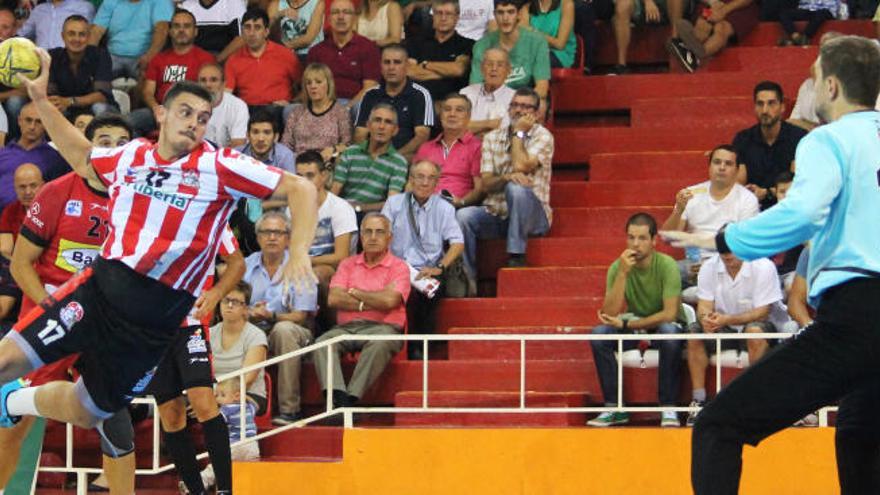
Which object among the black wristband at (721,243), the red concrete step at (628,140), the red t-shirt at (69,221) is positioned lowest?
the black wristband at (721,243)

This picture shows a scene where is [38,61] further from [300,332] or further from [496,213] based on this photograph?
[496,213]

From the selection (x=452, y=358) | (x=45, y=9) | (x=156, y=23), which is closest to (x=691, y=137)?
(x=452, y=358)

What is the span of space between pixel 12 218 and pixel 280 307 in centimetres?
226

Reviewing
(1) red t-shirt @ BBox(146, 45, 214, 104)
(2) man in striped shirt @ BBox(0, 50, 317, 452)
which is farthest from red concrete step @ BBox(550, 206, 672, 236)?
(2) man in striped shirt @ BBox(0, 50, 317, 452)

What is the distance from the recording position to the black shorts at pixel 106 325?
26.5ft

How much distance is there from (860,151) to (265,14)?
360 inches

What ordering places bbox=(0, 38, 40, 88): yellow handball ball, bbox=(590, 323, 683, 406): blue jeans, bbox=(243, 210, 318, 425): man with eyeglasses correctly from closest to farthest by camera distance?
bbox=(0, 38, 40, 88): yellow handball ball < bbox=(590, 323, 683, 406): blue jeans < bbox=(243, 210, 318, 425): man with eyeglasses

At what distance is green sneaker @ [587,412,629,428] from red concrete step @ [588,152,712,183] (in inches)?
111

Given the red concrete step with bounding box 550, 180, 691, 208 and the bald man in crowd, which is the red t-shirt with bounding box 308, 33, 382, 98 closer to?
the red concrete step with bounding box 550, 180, 691, 208

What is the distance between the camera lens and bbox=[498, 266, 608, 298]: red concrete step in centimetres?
1262

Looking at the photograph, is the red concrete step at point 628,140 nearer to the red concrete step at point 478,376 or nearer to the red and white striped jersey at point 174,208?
the red concrete step at point 478,376

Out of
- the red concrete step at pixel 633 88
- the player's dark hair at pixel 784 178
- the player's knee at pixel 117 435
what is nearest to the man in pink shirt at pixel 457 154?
the red concrete step at pixel 633 88

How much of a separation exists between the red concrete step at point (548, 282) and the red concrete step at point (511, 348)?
474 mm

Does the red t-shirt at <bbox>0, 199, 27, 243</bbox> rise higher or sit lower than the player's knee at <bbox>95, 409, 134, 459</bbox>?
higher
